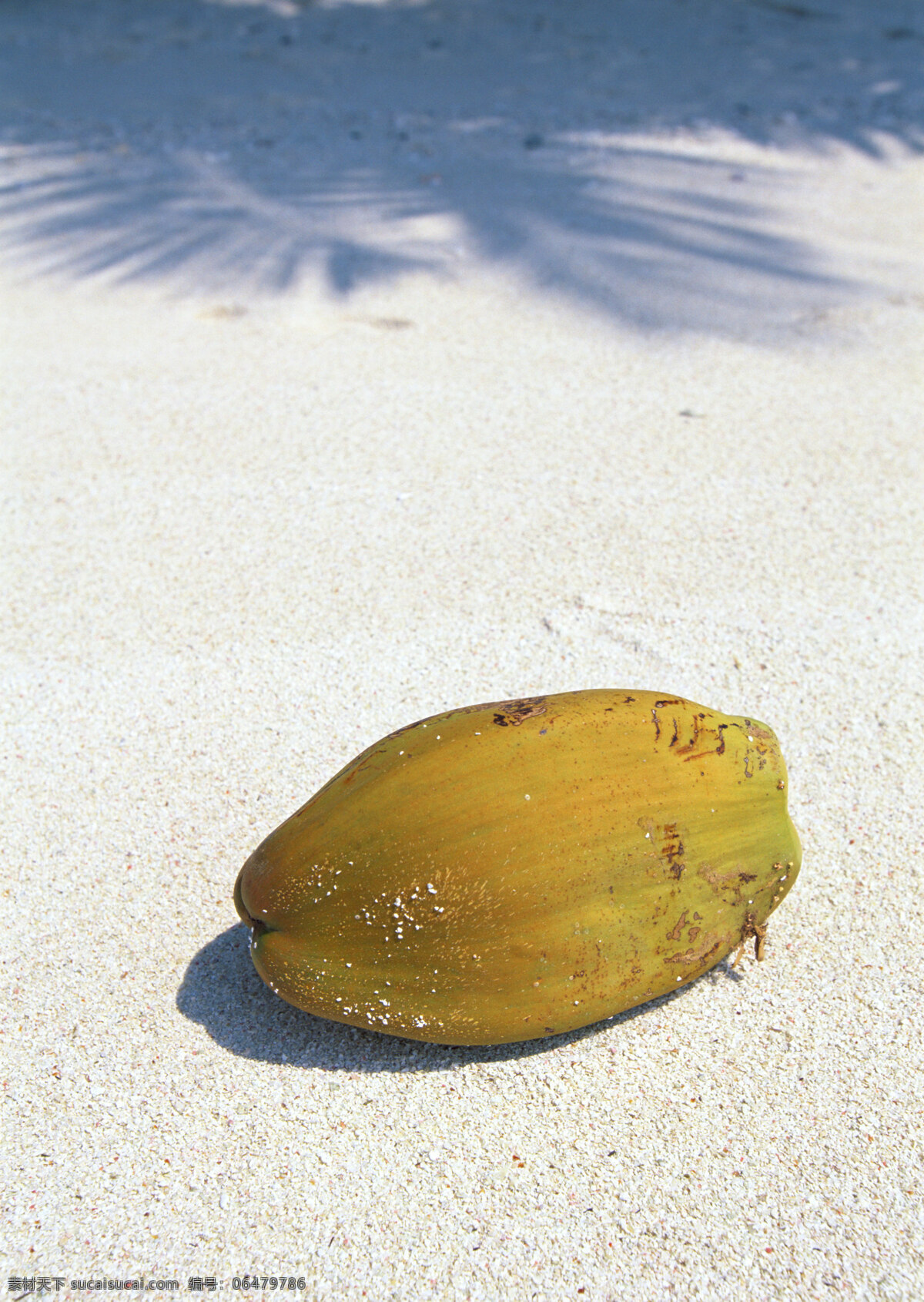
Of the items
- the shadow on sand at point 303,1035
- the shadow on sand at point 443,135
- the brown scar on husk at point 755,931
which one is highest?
the shadow on sand at point 443,135

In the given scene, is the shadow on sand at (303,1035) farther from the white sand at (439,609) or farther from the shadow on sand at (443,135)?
the shadow on sand at (443,135)

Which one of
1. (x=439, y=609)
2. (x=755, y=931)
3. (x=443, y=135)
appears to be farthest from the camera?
(x=443, y=135)

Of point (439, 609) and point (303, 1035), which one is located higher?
point (439, 609)

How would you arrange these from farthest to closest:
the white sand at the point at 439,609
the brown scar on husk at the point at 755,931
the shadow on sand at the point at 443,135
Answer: the shadow on sand at the point at 443,135 → the brown scar on husk at the point at 755,931 → the white sand at the point at 439,609

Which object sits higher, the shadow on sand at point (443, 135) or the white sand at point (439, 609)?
the shadow on sand at point (443, 135)

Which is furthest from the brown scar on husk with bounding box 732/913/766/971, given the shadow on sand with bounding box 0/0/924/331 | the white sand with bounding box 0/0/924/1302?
the shadow on sand with bounding box 0/0/924/331

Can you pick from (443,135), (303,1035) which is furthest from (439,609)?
(443,135)

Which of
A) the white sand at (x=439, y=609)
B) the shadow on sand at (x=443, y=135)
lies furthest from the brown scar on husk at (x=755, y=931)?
the shadow on sand at (x=443, y=135)

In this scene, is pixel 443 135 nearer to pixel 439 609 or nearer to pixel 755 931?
pixel 439 609

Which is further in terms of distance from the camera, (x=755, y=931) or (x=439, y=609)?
(x=439, y=609)
